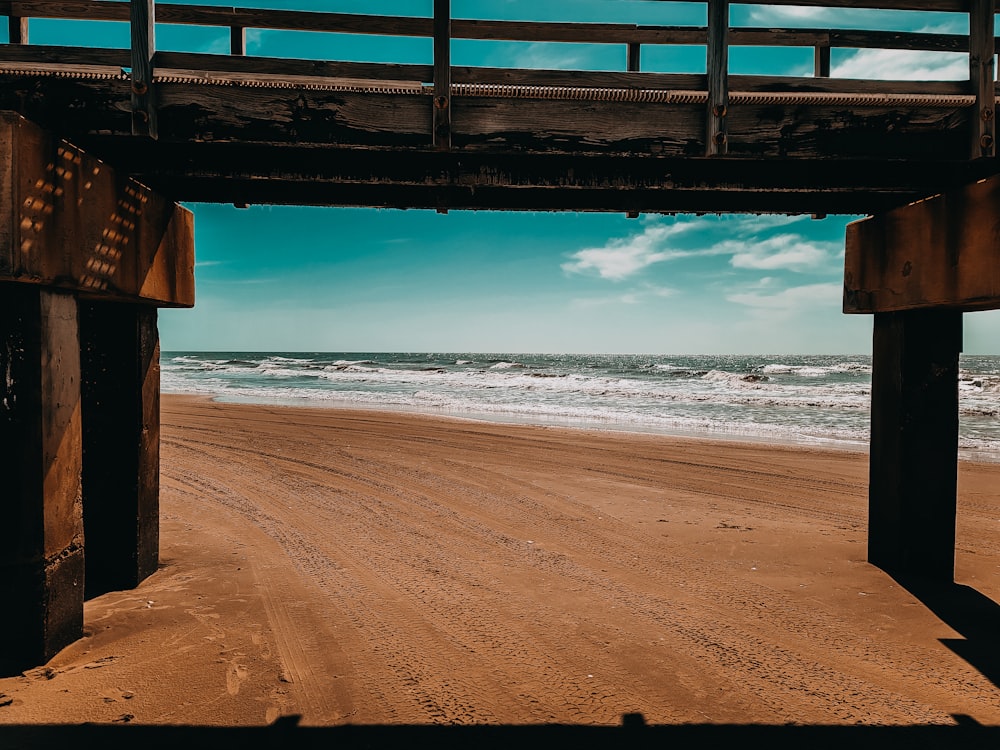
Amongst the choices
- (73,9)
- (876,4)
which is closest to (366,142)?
(73,9)

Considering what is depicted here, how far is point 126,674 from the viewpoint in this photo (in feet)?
12.5

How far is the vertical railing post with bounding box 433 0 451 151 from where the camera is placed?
3918 mm

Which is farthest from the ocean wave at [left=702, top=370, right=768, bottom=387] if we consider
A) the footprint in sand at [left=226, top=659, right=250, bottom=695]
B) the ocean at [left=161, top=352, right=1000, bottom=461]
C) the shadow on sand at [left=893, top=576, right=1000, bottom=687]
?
the footprint in sand at [left=226, top=659, right=250, bottom=695]

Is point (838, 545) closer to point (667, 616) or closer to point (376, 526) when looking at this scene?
point (667, 616)

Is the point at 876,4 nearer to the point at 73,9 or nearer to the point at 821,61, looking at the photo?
the point at 821,61

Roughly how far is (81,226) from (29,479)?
1.72 meters

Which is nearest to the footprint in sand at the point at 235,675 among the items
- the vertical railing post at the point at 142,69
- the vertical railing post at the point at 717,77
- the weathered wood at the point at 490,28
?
the vertical railing post at the point at 142,69

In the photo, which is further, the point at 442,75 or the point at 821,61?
the point at 821,61

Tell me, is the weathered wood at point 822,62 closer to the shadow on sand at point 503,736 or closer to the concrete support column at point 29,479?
the shadow on sand at point 503,736

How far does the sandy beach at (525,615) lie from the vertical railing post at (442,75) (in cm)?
356

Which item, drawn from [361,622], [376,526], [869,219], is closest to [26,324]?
[361,622]

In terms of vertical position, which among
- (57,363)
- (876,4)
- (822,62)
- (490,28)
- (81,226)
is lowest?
(57,363)

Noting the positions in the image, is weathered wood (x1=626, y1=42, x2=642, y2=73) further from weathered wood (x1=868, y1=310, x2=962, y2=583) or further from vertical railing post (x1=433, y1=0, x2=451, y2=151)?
weathered wood (x1=868, y1=310, x2=962, y2=583)

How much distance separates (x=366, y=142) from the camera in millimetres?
3994
